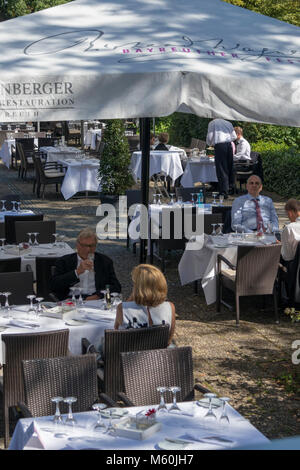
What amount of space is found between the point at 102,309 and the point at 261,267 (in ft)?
8.23

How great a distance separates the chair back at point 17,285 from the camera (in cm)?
708

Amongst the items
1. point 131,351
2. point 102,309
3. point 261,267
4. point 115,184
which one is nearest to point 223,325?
point 261,267

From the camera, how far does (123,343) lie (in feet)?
18.3

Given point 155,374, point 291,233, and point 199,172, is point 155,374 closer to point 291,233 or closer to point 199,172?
point 291,233

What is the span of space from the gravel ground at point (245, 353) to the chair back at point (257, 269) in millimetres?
402

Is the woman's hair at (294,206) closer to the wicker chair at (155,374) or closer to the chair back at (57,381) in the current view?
the wicker chair at (155,374)

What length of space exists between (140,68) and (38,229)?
438cm

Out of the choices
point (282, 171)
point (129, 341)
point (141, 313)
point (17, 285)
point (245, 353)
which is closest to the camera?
point (129, 341)

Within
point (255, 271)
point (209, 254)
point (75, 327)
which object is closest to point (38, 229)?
point (209, 254)

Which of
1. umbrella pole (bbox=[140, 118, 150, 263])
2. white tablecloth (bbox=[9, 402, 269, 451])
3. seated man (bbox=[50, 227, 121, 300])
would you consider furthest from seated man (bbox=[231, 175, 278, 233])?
white tablecloth (bbox=[9, 402, 269, 451])

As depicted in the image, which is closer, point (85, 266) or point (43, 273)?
point (85, 266)

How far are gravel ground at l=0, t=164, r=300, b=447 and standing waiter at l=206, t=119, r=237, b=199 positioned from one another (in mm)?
5461

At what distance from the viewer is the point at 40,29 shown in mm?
6207
